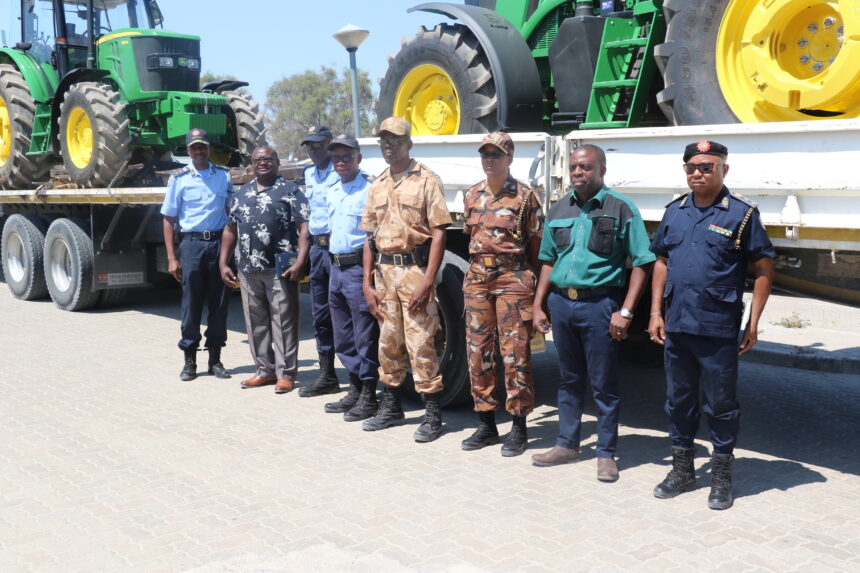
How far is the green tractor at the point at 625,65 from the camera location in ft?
15.1

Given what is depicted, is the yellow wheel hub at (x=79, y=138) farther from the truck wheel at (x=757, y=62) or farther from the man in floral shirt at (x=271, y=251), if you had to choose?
the truck wheel at (x=757, y=62)

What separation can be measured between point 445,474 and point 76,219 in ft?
24.2

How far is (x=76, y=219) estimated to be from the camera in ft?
34.4

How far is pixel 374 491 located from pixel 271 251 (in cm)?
246

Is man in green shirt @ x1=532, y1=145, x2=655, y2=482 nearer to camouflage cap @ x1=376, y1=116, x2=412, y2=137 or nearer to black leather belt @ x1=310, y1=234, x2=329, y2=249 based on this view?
camouflage cap @ x1=376, y1=116, x2=412, y2=137

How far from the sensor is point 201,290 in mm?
6945

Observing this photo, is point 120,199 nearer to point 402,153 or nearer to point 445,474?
point 402,153

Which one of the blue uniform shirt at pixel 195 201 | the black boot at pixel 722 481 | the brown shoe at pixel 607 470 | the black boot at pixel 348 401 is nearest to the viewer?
the black boot at pixel 722 481

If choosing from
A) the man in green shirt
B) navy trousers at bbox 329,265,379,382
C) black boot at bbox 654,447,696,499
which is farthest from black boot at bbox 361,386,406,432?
black boot at bbox 654,447,696,499

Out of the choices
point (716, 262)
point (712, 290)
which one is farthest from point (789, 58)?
point (712, 290)

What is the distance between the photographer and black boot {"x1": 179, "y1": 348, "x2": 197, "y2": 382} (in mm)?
6969

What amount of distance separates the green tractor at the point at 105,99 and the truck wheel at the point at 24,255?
86 centimetres

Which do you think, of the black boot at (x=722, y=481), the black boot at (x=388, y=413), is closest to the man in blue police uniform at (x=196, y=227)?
the black boot at (x=388, y=413)

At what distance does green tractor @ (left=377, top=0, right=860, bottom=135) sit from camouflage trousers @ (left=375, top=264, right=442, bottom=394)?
61.0 inches
